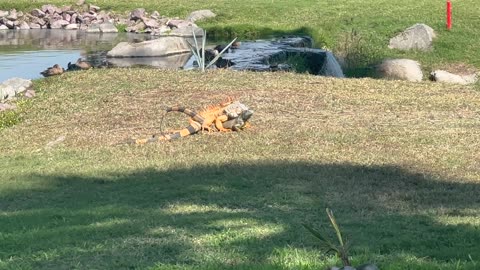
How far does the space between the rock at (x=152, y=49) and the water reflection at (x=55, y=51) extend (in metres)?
0.28

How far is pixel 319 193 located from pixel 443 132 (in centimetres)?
341

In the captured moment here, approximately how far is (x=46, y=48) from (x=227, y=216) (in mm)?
21067

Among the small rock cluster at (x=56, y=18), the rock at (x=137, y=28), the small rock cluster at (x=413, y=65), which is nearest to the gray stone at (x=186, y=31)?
the rock at (x=137, y=28)

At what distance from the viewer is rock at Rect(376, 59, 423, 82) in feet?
65.5

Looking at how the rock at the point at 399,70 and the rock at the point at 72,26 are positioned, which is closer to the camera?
the rock at the point at 399,70

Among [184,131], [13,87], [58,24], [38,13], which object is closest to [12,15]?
[38,13]

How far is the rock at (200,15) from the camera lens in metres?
31.6

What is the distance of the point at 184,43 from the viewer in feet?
80.2

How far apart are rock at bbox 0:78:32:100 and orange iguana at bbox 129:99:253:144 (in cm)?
520

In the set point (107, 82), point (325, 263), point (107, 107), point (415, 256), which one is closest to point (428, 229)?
point (415, 256)

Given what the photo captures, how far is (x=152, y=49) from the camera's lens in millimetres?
23859

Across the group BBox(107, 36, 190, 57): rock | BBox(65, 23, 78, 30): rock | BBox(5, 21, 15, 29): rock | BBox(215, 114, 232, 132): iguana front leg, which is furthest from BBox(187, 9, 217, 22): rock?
BBox(215, 114, 232, 132): iguana front leg

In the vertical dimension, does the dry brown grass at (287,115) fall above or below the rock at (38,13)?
above

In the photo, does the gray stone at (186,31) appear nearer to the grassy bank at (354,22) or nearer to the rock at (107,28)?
the grassy bank at (354,22)
